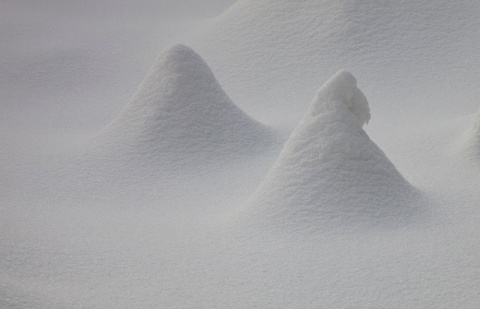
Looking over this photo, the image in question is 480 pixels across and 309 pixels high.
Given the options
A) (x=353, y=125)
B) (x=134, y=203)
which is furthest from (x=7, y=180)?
(x=353, y=125)

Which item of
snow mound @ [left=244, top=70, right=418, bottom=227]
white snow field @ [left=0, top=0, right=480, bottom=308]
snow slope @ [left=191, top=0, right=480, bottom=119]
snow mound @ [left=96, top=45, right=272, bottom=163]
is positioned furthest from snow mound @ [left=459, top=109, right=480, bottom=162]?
snow mound @ [left=96, top=45, right=272, bottom=163]

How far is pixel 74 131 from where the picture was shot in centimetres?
963

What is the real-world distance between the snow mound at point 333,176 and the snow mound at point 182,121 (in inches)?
74.0

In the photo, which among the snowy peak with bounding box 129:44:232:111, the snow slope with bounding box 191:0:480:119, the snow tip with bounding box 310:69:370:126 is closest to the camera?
the snow tip with bounding box 310:69:370:126

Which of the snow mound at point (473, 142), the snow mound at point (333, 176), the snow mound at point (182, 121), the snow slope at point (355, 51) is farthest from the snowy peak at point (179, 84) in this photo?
the snow mound at point (473, 142)

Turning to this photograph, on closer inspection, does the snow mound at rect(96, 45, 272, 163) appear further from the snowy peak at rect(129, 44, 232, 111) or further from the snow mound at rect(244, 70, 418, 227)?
the snow mound at rect(244, 70, 418, 227)

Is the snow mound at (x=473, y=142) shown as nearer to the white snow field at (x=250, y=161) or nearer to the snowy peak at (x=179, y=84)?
the white snow field at (x=250, y=161)

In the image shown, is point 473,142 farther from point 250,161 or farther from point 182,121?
point 182,121

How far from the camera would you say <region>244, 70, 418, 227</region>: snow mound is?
5699 mm

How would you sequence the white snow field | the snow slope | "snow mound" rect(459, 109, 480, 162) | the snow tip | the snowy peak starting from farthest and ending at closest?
1. the snow slope
2. the snowy peak
3. "snow mound" rect(459, 109, 480, 162)
4. the snow tip
5. the white snow field

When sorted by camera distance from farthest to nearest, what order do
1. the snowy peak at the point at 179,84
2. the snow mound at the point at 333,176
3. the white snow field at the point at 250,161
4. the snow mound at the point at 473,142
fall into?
the snowy peak at the point at 179,84 < the snow mound at the point at 473,142 < the snow mound at the point at 333,176 < the white snow field at the point at 250,161

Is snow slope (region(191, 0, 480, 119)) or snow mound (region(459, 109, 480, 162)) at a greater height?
snow slope (region(191, 0, 480, 119))

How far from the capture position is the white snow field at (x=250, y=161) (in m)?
4.86

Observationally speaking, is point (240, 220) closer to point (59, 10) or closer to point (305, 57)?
point (305, 57)
